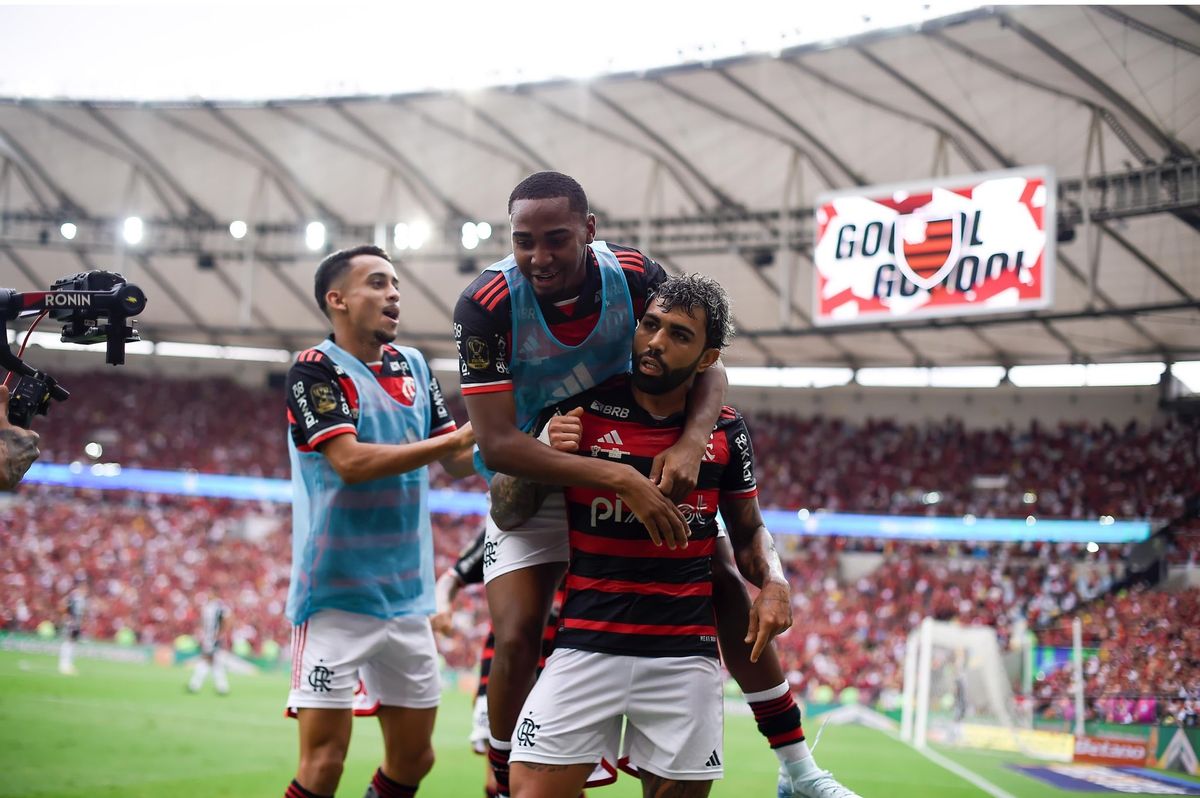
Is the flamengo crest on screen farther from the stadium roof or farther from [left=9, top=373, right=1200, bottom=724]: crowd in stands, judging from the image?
[left=9, top=373, right=1200, bottom=724]: crowd in stands

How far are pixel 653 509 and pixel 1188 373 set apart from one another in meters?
25.5

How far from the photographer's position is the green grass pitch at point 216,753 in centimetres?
779

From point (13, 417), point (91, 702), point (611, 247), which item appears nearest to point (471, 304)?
point (611, 247)

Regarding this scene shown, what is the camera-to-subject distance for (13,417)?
352 cm

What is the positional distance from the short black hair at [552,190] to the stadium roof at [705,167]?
15.6 meters

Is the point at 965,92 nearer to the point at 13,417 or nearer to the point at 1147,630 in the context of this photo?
the point at 1147,630

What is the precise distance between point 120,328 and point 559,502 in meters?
1.68

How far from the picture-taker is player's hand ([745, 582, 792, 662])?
11.9 ft

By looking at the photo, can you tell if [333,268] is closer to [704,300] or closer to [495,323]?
[495,323]

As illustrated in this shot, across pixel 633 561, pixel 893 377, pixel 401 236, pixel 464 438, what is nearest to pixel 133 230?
pixel 401 236

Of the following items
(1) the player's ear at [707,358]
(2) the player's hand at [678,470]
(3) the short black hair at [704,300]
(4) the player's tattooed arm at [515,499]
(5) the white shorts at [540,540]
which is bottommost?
(5) the white shorts at [540,540]

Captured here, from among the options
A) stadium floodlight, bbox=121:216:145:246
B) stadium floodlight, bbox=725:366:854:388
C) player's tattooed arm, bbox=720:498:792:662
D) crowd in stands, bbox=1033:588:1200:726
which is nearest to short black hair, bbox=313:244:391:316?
player's tattooed arm, bbox=720:498:792:662

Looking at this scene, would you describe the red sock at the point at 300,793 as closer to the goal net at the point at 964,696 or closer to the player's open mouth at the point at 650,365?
the player's open mouth at the point at 650,365

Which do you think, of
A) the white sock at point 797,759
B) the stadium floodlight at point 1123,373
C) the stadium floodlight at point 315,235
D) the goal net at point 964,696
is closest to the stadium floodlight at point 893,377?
the stadium floodlight at point 1123,373
